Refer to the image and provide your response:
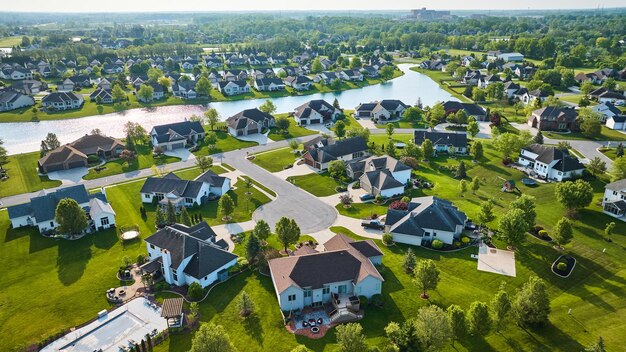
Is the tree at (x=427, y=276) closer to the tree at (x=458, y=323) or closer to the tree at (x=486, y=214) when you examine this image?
the tree at (x=458, y=323)

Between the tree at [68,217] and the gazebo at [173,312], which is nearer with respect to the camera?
the gazebo at [173,312]

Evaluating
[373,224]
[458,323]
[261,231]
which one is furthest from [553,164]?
[261,231]

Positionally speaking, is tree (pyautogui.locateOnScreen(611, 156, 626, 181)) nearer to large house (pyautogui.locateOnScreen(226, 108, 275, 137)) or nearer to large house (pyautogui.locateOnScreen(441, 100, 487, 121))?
large house (pyautogui.locateOnScreen(441, 100, 487, 121))

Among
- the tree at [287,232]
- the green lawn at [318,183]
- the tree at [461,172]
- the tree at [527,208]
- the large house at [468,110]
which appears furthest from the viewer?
the large house at [468,110]

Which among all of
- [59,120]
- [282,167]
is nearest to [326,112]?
[282,167]

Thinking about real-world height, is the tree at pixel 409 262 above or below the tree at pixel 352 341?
below

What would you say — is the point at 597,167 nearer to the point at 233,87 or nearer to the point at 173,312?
the point at 173,312

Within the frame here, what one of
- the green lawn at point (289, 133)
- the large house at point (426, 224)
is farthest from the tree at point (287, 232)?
the green lawn at point (289, 133)

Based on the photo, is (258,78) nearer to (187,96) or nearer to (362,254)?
(187,96)
